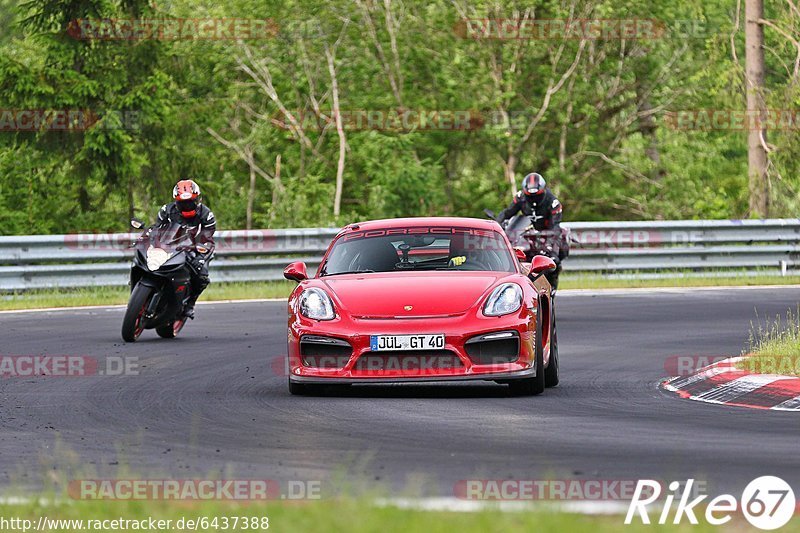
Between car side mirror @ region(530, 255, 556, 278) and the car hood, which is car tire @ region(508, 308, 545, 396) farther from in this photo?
car side mirror @ region(530, 255, 556, 278)

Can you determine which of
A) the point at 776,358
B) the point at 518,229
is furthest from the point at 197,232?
the point at 776,358

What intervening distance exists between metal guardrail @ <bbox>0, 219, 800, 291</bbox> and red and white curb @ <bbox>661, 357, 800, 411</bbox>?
12463 mm

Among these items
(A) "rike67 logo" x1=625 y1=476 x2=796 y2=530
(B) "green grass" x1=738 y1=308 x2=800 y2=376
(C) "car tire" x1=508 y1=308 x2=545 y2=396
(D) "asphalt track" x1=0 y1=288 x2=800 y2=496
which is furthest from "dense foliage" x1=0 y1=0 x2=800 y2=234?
(A) "rike67 logo" x1=625 y1=476 x2=796 y2=530

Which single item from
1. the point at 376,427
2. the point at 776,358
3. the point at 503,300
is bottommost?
the point at 776,358

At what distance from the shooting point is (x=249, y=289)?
2456 centimetres

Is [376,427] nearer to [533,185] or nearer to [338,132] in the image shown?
[533,185]

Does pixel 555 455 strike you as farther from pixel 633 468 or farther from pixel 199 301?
pixel 199 301

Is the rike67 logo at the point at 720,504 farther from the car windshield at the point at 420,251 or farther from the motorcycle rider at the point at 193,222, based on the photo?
the motorcycle rider at the point at 193,222

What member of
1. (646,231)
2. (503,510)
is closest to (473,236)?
(503,510)

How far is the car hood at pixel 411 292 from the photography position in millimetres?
11102

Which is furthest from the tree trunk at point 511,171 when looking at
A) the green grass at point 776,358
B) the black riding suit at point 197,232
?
the green grass at point 776,358

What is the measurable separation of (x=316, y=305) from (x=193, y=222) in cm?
609

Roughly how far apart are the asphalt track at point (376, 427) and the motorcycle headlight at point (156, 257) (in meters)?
0.88

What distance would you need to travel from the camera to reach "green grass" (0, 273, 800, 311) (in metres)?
22.6
